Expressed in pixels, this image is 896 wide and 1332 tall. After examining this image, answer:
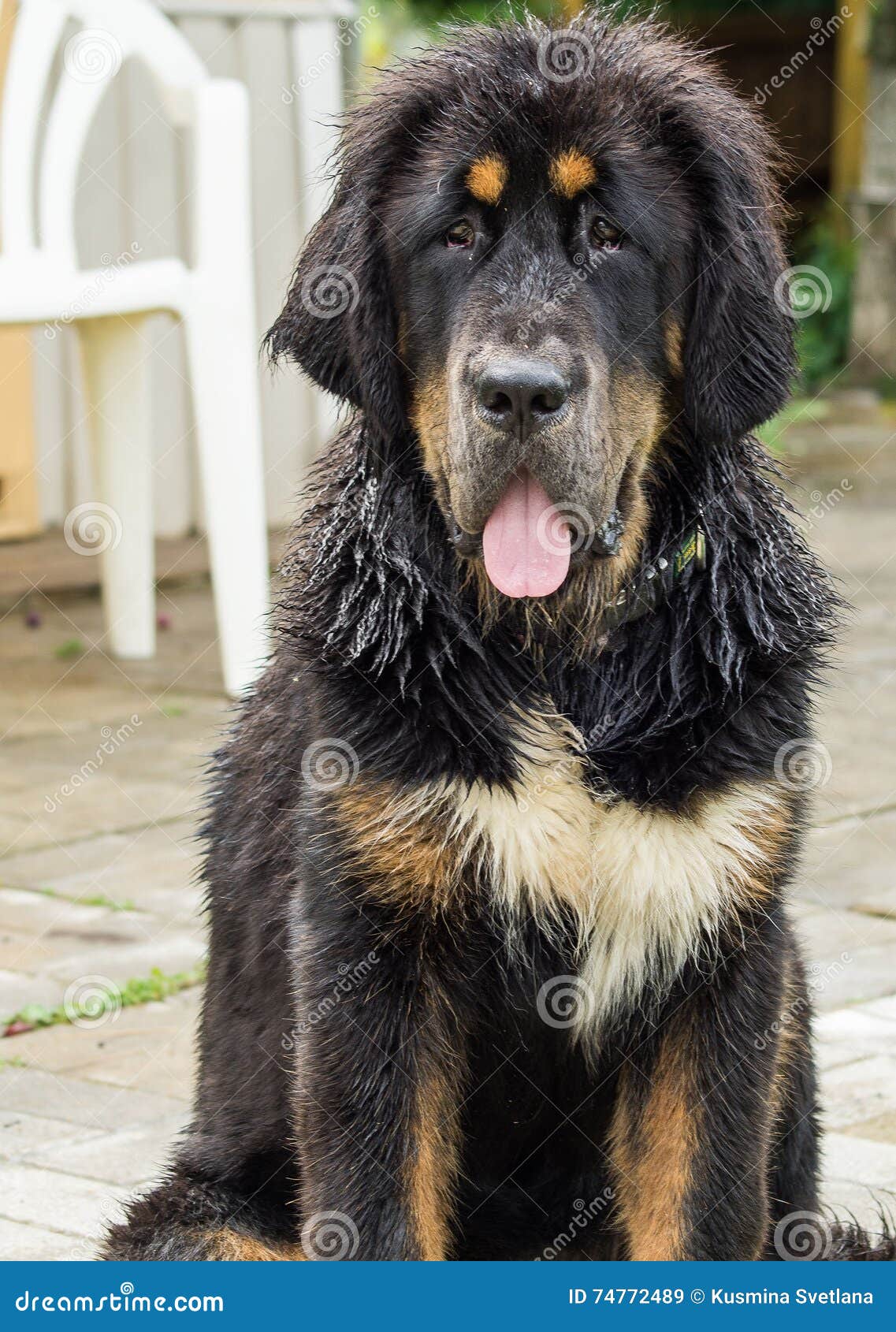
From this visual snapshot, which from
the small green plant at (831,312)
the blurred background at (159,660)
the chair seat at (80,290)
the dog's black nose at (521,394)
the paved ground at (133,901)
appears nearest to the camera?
the dog's black nose at (521,394)

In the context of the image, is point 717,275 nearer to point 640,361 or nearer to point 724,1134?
point 640,361

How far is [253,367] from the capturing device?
263 inches

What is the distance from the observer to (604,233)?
295 cm

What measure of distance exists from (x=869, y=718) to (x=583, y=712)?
13.0 ft
